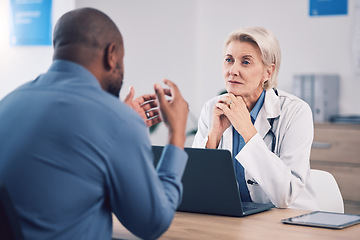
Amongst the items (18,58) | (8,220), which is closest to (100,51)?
(8,220)

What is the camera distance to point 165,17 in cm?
515

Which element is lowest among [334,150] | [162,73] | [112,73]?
[334,150]

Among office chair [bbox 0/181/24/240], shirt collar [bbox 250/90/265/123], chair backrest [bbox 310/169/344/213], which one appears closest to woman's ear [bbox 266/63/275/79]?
shirt collar [bbox 250/90/265/123]

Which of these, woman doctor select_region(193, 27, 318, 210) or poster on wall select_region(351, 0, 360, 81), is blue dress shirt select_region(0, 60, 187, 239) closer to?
woman doctor select_region(193, 27, 318, 210)

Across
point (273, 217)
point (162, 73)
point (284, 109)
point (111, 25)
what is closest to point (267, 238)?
point (273, 217)

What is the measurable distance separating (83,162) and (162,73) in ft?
13.2

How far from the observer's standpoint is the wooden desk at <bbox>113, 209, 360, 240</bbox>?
60.7 inches

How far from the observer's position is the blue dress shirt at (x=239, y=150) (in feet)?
7.33

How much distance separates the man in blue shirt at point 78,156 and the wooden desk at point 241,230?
29 centimetres

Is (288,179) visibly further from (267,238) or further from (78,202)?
(78,202)

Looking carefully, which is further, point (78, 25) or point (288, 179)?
point (288, 179)

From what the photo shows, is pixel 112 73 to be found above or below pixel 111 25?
below

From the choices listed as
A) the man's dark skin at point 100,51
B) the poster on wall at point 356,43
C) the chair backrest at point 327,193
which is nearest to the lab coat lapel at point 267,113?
the chair backrest at point 327,193

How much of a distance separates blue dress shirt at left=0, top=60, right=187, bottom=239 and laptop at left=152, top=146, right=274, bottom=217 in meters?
0.48
